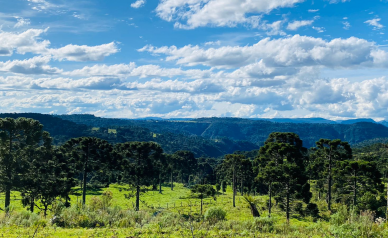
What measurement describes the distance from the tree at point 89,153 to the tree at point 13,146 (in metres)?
8.32

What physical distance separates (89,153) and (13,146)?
12427 mm

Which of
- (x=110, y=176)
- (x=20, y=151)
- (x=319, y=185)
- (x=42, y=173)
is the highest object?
(x=20, y=151)

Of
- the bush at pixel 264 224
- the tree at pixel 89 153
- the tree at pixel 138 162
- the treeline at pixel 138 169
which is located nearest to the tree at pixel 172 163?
the treeline at pixel 138 169

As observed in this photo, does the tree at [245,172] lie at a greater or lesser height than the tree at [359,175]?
lesser

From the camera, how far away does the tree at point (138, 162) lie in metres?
49.5

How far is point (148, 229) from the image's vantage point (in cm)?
1980

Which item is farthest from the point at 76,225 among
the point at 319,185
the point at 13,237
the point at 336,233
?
the point at 319,185

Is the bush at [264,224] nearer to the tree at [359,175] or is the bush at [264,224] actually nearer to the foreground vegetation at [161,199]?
the foreground vegetation at [161,199]

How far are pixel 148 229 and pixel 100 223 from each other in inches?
247

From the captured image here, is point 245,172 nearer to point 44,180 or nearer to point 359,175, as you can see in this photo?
point 359,175

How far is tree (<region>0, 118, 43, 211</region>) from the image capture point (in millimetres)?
35031

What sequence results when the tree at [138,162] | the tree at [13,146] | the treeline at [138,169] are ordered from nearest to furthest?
the tree at [13,146], the treeline at [138,169], the tree at [138,162]

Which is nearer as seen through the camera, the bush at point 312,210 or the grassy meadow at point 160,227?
the grassy meadow at point 160,227

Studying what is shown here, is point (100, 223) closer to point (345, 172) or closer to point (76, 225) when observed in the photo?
point (76, 225)
